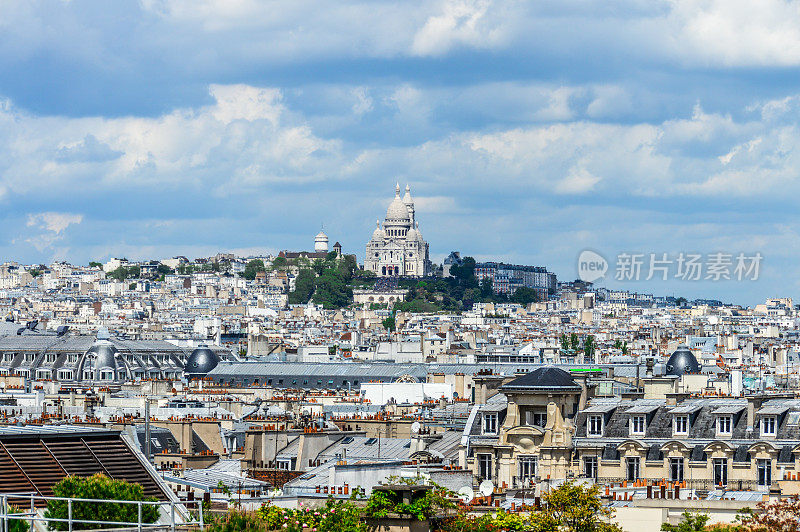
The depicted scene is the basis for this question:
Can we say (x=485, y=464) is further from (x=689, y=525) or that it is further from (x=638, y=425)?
(x=689, y=525)

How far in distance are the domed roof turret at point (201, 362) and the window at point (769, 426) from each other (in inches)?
2255

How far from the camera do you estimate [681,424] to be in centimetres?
3556

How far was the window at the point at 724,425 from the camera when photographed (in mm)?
35000

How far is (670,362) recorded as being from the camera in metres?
76.6

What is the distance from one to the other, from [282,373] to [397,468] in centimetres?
5715

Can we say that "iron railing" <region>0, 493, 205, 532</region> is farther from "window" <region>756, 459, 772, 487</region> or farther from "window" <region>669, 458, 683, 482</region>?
"window" <region>669, 458, 683, 482</region>

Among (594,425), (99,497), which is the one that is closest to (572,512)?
(99,497)

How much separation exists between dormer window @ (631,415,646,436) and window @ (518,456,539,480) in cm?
169

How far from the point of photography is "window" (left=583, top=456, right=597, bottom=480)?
35562 mm

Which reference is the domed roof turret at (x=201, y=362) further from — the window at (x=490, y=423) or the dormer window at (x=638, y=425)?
the dormer window at (x=638, y=425)

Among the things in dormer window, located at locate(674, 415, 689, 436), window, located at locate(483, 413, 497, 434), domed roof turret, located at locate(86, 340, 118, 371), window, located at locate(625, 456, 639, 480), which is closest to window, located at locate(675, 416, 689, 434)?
dormer window, located at locate(674, 415, 689, 436)

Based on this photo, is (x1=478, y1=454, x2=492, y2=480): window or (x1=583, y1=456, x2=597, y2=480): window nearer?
(x1=583, y1=456, x2=597, y2=480): window

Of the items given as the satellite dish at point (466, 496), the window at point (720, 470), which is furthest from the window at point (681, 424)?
the satellite dish at point (466, 496)

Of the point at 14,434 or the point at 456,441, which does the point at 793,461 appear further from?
the point at 14,434
